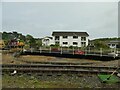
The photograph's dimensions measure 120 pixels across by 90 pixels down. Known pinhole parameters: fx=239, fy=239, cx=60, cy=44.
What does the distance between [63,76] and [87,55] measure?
1739 centimetres

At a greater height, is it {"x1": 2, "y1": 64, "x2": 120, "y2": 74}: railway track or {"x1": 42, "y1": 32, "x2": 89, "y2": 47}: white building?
{"x1": 42, "y1": 32, "x2": 89, "y2": 47}: white building

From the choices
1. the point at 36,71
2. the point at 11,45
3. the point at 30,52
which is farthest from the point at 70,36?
the point at 36,71

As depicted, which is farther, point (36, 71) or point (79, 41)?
point (79, 41)

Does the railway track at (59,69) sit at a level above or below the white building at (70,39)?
below

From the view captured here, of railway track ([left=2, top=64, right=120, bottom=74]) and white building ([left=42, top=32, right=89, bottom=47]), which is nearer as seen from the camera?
railway track ([left=2, top=64, right=120, bottom=74])

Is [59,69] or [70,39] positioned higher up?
[70,39]

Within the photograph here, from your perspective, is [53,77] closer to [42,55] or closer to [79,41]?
[42,55]

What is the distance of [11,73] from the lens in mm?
15031

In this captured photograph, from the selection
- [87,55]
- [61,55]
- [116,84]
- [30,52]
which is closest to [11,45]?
[30,52]

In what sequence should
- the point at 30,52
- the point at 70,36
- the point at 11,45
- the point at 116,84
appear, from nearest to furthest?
the point at 116,84, the point at 30,52, the point at 11,45, the point at 70,36

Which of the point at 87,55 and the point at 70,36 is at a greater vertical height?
the point at 70,36

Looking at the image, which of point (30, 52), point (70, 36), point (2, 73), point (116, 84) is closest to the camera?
point (116, 84)

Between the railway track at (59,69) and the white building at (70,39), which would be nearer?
the railway track at (59,69)

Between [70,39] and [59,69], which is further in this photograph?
[70,39]
